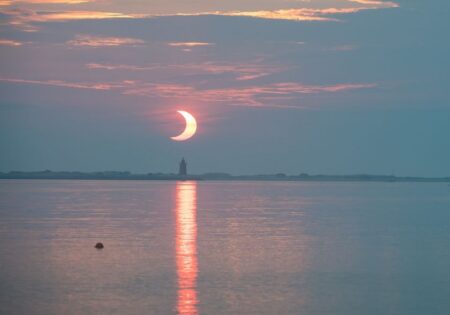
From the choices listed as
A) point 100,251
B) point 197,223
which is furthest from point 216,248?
point 197,223

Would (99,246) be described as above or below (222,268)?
above

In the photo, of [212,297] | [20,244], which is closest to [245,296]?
[212,297]

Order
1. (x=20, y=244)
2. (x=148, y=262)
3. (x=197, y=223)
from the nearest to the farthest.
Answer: (x=148, y=262)
(x=20, y=244)
(x=197, y=223)

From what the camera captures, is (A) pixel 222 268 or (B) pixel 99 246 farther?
(B) pixel 99 246

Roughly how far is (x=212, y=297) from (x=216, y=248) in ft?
40.0

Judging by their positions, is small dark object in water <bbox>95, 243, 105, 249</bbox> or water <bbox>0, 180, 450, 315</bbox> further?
small dark object in water <bbox>95, 243, 105, 249</bbox>

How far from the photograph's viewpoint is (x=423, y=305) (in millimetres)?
23703

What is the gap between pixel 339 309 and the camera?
75.3 ft

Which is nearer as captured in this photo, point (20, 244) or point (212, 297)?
point (212, 297)

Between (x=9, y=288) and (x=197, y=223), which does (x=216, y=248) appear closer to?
(x=9, y=288)

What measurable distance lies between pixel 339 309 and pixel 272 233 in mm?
21104

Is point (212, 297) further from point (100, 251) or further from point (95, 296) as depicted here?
point (100, 251)

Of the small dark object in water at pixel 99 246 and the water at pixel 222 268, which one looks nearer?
the water at pixel 222 268

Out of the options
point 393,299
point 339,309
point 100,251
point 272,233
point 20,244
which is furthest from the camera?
point 272,233
